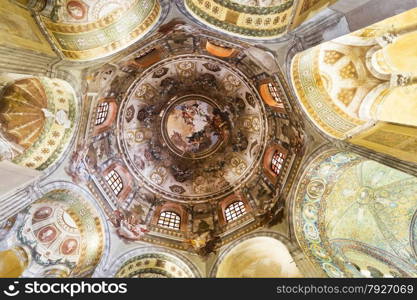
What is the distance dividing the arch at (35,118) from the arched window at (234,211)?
9381 mm

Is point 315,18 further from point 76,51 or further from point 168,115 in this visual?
point 168,115

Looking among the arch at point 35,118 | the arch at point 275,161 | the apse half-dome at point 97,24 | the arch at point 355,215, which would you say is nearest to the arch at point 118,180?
the arch at point 35,118

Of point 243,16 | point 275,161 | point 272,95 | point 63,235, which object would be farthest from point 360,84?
point 63,235

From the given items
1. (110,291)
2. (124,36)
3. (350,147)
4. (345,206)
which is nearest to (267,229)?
(345,206)

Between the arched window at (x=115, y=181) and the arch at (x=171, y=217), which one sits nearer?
the arched window at (x=115, y=181)

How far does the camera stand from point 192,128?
18703mm

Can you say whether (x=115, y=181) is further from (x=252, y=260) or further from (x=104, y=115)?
(x=252, y=260)

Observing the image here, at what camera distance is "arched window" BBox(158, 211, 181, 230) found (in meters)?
15.2

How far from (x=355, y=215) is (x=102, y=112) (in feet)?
41.2

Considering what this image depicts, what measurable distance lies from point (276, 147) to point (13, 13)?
11.9 meters

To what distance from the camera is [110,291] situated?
5531 mm

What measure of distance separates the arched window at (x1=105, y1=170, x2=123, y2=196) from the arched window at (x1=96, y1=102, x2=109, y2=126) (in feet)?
9.47

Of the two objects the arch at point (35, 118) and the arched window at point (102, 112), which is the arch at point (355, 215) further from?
the arch at point (35, 118)

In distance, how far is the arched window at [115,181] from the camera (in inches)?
553
